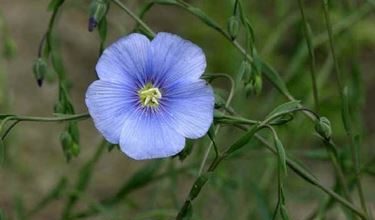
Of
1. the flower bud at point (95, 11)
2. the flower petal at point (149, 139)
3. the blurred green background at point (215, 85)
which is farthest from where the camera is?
the blurred green background at point (215, 85)

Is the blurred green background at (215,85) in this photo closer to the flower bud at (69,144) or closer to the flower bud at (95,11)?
the flower bud at (69,144)

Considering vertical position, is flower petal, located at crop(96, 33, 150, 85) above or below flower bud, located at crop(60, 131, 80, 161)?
above

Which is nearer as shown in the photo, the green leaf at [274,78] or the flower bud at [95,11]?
the flower bud at [95,11]

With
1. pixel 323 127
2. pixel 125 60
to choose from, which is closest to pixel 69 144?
pixel 125 60

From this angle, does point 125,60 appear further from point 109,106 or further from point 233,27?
point 233,27

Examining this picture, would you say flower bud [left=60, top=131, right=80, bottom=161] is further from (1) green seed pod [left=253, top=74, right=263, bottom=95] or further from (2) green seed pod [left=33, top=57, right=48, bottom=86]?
(1) green seed pod [left=253, top=74, right=263, bottom=95]

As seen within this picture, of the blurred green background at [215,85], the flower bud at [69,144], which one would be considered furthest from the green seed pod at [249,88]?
the blurred green background at [215,85]

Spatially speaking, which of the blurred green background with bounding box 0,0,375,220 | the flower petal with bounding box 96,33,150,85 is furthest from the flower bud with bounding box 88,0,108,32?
the blurred green background with bounding box 0,0,375,220
